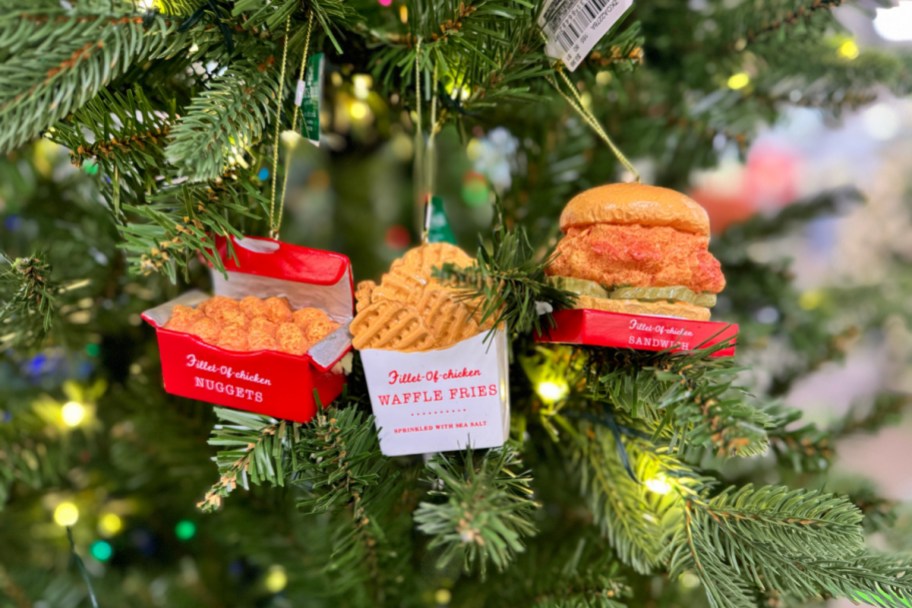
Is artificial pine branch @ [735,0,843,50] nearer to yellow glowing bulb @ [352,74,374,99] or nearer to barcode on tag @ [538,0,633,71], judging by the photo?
barcode on tag @ [538,0,633,71]


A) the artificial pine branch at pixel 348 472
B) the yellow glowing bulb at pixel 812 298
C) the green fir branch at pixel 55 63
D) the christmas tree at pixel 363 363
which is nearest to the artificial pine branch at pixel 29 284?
the christmas tree at pixel 363 363

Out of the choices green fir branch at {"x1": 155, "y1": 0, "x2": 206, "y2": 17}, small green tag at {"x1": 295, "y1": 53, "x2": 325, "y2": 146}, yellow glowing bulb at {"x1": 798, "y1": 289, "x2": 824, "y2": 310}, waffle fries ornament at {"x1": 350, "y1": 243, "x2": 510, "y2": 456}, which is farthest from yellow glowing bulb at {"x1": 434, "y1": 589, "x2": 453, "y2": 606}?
yellow glowing bulb at {"x1": 798, "y1": 289, "x2": 824, "y2": 310}

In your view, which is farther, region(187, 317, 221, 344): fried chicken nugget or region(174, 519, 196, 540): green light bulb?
region(174, 519, 196, 540): green light bulb

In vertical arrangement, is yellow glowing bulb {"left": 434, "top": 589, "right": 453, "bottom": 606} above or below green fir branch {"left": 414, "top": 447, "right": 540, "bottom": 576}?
below

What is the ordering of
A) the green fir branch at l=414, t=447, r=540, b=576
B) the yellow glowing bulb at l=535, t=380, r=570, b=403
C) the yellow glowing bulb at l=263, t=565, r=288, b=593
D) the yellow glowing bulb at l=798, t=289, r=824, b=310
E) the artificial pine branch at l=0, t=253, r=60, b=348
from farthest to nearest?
the yellow glowing bulb at l=798, t=289, r=824, b=310 → the yellow glowing bulb at l=263, t=565, r=288, b=593 → the yellow glowing bulb at l=535, t=380, r=570, b=403 → the artificial pine branch at l=0, t=253, r=60, b=348 → the green fir branch at l=414, t=447, r=540, b=576

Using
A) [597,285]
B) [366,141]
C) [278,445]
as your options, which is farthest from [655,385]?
[366,141]

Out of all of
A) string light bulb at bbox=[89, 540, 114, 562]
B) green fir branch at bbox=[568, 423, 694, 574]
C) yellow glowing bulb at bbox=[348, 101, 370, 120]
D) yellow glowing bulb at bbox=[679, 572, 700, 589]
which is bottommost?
string light bulb at bbox=[89, 540, 114, 562]

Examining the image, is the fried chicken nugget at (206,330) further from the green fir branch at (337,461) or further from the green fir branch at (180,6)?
the green fir branch at (180,6)

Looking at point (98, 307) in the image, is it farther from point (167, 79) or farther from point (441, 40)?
point (441, 40)
